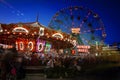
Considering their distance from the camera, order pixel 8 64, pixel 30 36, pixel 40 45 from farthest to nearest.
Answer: pixel 40 45
pixel 30 36
pixel 8 64

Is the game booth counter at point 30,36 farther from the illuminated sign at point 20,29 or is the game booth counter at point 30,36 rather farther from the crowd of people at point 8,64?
the crowd of people at point 8,64

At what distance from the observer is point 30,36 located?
2628 centimetres

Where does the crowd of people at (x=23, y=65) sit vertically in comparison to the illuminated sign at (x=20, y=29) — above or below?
below

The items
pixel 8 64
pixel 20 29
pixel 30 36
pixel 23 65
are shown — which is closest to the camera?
pixel 8 64

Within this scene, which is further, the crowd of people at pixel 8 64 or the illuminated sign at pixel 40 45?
the illuminated sign at pixel 40 45

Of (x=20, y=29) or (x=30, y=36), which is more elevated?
(x=20, y=29)

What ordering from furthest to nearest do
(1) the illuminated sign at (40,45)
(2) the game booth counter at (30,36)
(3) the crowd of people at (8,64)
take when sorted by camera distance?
(1) the illuminated sign at (40,45) → (2) the game booth counter at (30,36) → (3) the crowd of people at (8,64)

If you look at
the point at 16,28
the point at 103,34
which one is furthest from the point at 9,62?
the point at 103,34

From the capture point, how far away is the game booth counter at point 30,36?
960 inches

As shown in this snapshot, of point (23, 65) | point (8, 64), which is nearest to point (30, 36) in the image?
point (23, 65)

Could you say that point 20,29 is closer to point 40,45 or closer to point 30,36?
point 30,36

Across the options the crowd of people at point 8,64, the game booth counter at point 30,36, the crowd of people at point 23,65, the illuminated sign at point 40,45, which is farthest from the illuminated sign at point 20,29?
the crowd of people at point 8,64

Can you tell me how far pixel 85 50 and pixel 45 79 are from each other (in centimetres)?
5374

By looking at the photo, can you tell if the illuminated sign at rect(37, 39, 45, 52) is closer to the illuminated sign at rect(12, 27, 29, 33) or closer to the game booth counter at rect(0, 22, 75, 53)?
the game booth counter at rect(0, 22, 75, 53)
